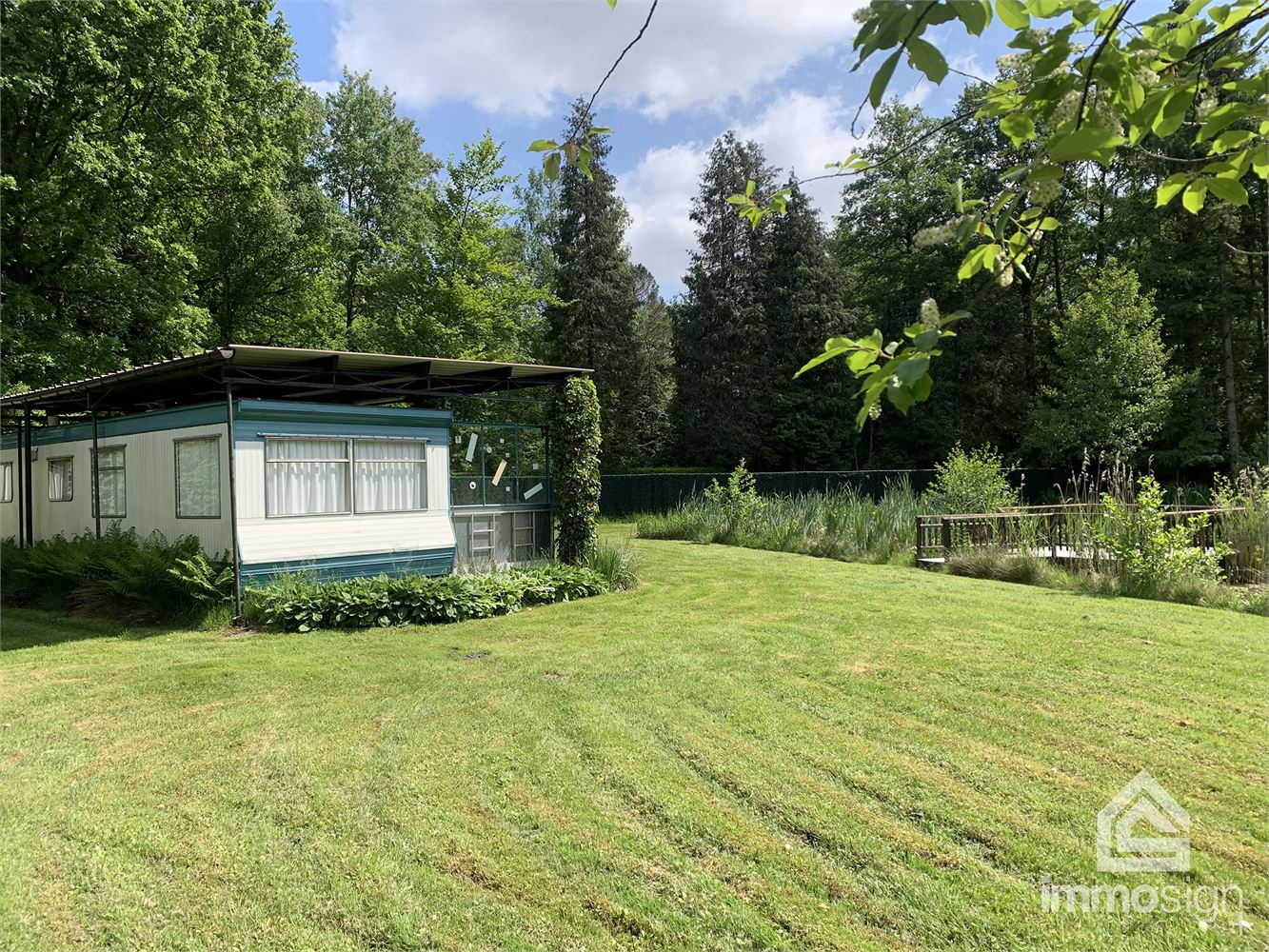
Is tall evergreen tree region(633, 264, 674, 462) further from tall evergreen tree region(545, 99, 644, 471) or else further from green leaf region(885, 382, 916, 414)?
green leaf region(885, 382, 916, 414)

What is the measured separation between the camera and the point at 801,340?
31.0 m

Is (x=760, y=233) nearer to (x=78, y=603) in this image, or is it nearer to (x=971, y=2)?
(x=78, y=603)

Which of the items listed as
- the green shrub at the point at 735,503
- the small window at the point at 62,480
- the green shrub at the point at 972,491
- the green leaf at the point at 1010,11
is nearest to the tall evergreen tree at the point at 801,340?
the green shrub at the point at 735,503

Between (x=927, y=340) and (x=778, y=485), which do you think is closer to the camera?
(x=927, y=340)

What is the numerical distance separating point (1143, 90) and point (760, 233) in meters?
32.1

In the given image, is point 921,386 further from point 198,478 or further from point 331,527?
point 198,478

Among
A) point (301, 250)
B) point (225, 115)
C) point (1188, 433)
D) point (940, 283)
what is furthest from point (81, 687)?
point (940, 283)

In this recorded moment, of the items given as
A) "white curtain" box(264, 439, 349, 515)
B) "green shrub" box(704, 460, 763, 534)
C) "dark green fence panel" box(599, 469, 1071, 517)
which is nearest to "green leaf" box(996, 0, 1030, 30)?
"white curtain" box(264, 439, 349, 515)

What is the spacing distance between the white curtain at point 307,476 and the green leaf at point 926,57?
9689 mm

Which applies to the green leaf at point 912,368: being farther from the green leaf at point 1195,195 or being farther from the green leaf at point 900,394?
the green leaf at point 1195,195

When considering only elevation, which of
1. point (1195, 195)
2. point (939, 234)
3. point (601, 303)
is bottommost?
point (939, 234)

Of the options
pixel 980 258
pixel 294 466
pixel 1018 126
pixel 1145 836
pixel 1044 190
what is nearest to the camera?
pixel 1044 190

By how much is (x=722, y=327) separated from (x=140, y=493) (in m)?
24.0

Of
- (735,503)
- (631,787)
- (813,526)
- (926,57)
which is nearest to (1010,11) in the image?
(926,57)
